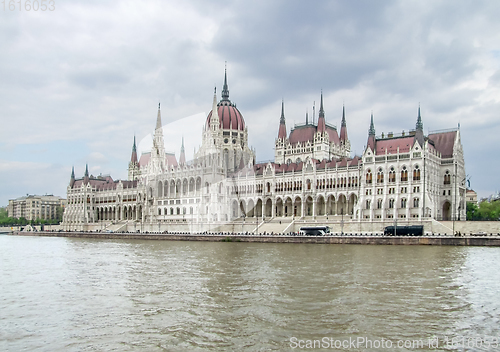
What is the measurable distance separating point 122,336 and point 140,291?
8.74m

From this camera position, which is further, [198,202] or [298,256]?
[198,202]

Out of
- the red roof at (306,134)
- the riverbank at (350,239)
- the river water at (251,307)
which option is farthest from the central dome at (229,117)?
the river water at (251,307)

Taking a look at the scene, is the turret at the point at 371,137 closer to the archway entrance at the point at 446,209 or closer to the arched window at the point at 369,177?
the arched window at the point at 369,177

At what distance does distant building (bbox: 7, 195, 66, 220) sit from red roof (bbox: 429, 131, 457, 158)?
148112 mm

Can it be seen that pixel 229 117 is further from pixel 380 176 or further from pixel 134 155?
pixel 380 176

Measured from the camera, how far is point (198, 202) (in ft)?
335

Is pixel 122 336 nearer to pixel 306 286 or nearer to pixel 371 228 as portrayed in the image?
pixel 306 286

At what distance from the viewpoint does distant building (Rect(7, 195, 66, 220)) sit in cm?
18450

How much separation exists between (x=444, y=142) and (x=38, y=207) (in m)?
158

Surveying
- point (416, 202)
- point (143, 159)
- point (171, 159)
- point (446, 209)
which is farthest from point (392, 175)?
point (143, 159)

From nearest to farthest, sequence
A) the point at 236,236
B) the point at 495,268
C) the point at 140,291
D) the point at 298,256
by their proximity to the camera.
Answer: the point at 140,291 < the point at 495,268 < the point at 298,256 < the point at 236,236

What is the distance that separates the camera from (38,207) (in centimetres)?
18575

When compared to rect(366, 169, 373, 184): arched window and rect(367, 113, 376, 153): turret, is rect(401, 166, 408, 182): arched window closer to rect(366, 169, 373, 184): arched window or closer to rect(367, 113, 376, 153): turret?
rect(366, 169, 373, 184): arched window

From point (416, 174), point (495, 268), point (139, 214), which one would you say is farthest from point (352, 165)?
point (139, 214)
